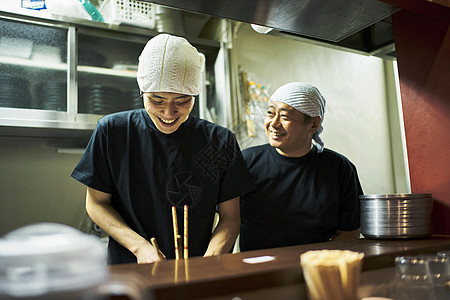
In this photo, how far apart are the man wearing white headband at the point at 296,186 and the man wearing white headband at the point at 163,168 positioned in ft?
0.92

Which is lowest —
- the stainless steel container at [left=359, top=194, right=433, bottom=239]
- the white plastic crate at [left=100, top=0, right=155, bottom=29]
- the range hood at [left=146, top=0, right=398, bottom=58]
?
the stainless steel container at [left=359, top=194, right=433, bottom=239]

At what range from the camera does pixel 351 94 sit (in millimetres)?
4102

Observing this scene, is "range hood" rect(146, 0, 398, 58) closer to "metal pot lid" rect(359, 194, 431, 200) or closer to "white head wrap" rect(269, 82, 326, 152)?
"white head wrap" rect(269, 82, 326, 152)

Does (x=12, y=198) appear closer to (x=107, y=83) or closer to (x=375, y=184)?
(x=107, y=83)

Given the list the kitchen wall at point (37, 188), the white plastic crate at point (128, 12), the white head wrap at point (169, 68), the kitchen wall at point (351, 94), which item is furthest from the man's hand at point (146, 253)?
the kitchen wall at point (351, 94)

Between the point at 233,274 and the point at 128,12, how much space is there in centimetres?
224

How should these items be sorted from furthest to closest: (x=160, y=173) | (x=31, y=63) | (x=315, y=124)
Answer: (x=31, y=63) < (x=315, y=124) < (x=160, y=173)

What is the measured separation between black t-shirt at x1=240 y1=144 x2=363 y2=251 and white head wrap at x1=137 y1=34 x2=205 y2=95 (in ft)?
2.06

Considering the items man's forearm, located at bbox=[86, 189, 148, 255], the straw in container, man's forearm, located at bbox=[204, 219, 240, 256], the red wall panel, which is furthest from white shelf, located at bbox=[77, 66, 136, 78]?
the straw in container

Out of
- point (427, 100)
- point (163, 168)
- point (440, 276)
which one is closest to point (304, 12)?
point (427, 100)

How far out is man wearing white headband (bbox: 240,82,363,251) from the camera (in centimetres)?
193

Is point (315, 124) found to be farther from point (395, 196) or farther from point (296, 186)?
point (395, 196)

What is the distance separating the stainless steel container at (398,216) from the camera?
1499mm

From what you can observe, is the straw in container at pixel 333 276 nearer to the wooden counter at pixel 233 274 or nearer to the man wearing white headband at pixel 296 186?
the wooden counter at pixel 233 274
